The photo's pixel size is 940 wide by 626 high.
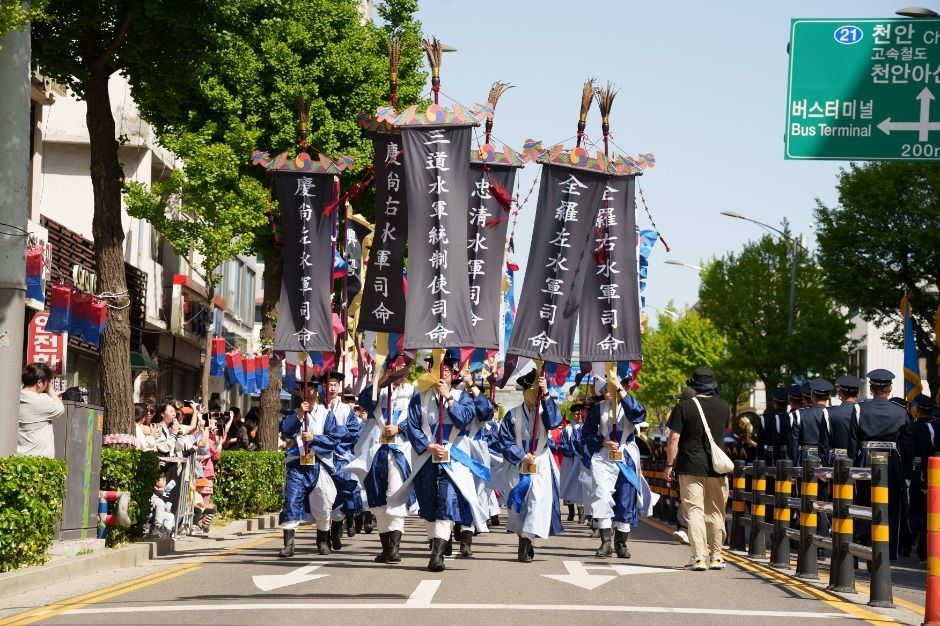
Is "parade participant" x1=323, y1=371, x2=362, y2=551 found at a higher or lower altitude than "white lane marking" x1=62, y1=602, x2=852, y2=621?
higher

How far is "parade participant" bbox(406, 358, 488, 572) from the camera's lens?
1429 cm

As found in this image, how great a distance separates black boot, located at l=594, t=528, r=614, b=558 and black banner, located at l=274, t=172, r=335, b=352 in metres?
3.91

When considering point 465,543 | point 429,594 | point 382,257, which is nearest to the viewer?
point 429,594

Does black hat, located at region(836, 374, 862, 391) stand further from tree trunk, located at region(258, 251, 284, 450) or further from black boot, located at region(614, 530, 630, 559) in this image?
tree trunk, located at region(258, 251, 284, 450)

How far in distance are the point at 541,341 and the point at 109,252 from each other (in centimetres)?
566

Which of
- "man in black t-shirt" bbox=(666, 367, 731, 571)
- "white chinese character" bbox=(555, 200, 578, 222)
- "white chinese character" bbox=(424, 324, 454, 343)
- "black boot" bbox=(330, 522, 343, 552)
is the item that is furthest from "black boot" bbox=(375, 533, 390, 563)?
"white chinese character" bbox=(555, 200, 578, 222)

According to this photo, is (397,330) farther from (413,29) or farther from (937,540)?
(413,29)

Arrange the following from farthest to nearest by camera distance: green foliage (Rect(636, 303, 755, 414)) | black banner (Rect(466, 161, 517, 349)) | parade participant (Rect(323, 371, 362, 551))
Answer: green foliage (Rect(636, 303, 755, 414))
parade participant (Rect(323, 371, 362, 551))
black banner (Rect(466, 161, 517, 349))

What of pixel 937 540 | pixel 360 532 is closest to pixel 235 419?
pixel 360 532

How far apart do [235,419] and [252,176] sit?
16.9 feet

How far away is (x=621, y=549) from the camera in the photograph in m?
17.0

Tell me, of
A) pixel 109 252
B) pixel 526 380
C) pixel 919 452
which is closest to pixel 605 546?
pixel 526 380

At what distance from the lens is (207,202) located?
28781mm

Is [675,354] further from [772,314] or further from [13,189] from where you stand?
[13,189]
